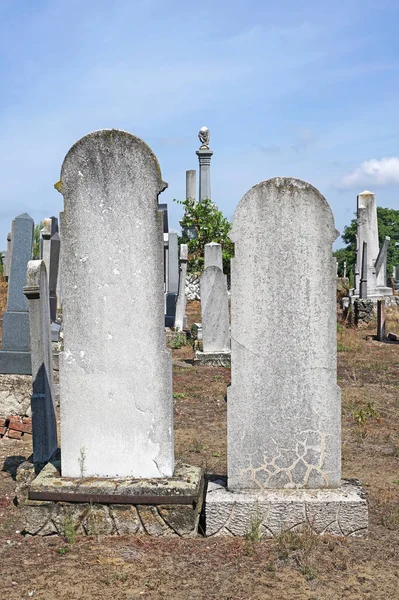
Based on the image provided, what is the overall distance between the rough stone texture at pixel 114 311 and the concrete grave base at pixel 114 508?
0.25 meters

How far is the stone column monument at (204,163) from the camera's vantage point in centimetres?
2764

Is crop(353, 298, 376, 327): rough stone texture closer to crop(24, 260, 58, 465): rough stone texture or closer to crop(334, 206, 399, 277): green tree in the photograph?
crop(24, 260, 58, 465): rough stone texture

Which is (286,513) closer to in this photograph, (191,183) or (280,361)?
(280,361)

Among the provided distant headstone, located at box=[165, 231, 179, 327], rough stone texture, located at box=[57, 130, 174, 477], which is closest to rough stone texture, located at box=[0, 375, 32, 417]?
rough stone texture, located at box=[57, 130, 174, 477]

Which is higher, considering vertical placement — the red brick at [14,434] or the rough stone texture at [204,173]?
the rough stone texture at [204,173]

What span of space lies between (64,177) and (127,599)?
2.78 metres

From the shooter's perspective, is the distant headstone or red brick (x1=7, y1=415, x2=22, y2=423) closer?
red brick (x1=7, y1=415, x2=22, y2=423)

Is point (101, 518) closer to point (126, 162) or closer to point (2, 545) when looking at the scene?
point (2, 545)

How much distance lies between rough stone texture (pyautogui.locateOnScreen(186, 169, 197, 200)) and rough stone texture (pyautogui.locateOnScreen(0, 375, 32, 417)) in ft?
67.0

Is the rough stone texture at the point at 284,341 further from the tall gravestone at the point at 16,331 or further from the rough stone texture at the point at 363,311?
the rough stone texture at the point at 363,311

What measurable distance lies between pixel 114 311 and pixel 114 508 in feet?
4.41

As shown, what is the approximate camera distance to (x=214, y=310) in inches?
505

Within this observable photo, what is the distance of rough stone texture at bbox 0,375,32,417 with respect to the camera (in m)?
8.17

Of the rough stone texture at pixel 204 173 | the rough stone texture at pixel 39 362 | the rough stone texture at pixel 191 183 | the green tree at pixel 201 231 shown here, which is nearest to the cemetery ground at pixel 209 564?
the rough stone texture at pixel 39 362
